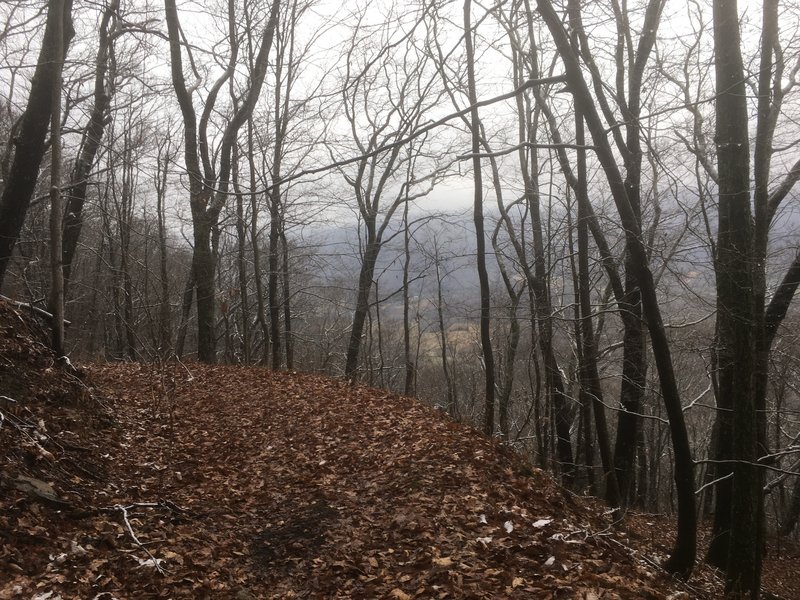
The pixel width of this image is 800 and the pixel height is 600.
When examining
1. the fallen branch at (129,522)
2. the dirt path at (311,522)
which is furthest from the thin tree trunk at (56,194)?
the fallen branch at (129,522)

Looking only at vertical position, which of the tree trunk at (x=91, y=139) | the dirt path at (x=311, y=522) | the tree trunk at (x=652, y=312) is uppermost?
the tree trunk at (x=91, y=139)

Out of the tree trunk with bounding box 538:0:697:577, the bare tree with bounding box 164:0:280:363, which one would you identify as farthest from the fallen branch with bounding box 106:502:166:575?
the bare tree with bounding box 164:0:280:363

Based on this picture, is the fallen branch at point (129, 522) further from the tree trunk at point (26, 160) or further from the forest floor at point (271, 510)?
the tree trunk at point (26, 160)

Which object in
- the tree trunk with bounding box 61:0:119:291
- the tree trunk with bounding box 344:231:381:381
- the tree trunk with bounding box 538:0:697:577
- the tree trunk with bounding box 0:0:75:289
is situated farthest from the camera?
the tree trunk with bounding box 344:231:381:381

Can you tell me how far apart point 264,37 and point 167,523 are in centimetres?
1245

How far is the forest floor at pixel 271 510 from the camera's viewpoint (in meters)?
3.95

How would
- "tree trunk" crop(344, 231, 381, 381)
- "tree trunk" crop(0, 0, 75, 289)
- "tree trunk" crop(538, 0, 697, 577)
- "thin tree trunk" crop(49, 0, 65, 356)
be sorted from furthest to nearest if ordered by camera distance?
"tree trunk" crop(344, 231, 381, 381) < "tree trunk" crop(0, 0, 75, 289) < "thin tree trunk" crop(49, 0, 65, 356) < "tree trunk" crop(538, 0, 697, 577)

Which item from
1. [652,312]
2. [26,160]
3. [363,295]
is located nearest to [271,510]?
[652,312]

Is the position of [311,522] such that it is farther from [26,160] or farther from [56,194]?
[26,160]

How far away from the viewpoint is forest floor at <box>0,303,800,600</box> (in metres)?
3.95

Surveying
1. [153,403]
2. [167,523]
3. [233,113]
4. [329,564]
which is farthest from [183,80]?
[329,564]

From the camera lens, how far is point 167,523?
4.71m

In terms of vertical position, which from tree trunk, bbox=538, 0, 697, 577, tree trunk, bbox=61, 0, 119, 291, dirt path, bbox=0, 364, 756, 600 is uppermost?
tree trunk, bbox=61, 0, 119, 291

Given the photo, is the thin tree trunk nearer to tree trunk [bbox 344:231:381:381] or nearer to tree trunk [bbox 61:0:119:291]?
tree trunk [bbox 61:0:119:291]
